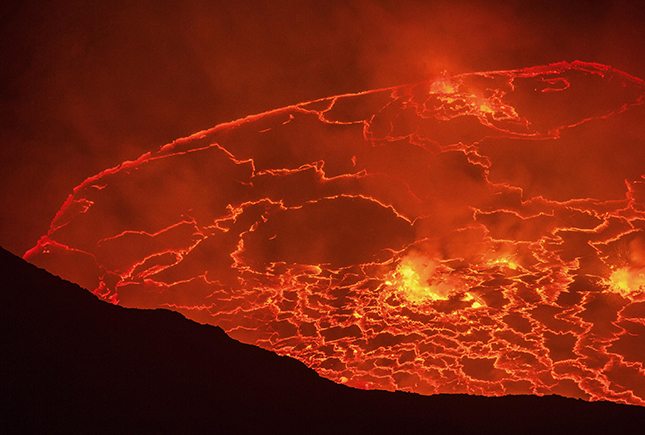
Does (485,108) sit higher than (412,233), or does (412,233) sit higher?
(485,108)

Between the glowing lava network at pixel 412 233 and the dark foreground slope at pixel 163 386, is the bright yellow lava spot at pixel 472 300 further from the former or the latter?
the dark foreground slope at pixel 163 386

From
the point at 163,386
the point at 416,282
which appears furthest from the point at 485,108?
the point at 163,386

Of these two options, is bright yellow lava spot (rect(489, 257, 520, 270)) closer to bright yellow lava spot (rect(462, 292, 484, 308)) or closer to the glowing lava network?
the glowing lava network

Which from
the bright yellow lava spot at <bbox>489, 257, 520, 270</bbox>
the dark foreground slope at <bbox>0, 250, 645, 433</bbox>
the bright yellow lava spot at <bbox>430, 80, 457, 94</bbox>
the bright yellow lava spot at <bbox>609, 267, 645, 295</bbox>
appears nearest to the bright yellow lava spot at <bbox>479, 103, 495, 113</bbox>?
the bright yellow lava spot at <bbox>430, 80, 457, 94</bbox>

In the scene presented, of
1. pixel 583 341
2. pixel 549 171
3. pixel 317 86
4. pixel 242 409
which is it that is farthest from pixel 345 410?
pixel 583 341

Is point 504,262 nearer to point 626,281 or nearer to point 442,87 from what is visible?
point 626,281

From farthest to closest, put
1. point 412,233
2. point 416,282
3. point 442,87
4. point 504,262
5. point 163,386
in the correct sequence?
point 416,282
point 504,262
point 412,233
point 442,87
point 163,386

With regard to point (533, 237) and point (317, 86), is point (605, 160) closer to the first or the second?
point (533, 237)
